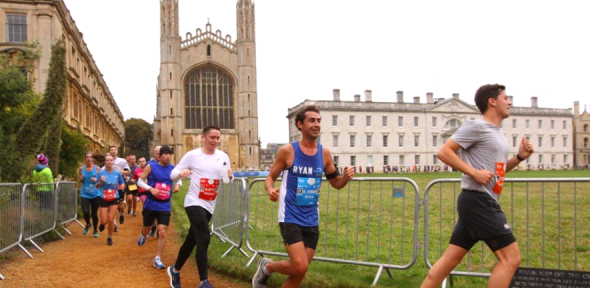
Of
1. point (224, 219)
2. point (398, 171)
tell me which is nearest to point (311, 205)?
point (224, 219)

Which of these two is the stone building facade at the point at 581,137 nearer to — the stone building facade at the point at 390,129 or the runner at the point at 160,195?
the stone building facade at the point at 390,129

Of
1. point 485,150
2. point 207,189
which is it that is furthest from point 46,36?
point 485,150

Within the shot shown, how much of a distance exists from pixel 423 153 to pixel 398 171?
529 centimetres

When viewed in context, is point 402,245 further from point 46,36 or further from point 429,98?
point 429,98

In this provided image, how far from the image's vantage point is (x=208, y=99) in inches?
2640

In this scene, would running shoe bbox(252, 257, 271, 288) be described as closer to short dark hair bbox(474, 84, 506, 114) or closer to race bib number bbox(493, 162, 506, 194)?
race bib number bbox(493, 162, 506, 194)

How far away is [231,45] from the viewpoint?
68000 mm

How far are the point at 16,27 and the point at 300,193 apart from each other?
2490 cm

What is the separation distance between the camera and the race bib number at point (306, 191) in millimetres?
4625

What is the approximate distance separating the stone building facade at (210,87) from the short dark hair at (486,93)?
2438 inches

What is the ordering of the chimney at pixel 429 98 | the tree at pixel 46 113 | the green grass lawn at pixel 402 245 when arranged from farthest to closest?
the chimney at pixel 429 98 < the tree at pixel 46 113 < the green grass lawn at pixel 402 245

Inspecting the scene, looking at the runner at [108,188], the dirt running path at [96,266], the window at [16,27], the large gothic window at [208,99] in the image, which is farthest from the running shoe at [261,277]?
the large gothic window at [208,99]

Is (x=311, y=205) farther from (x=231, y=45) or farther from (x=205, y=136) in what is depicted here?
(x=231, y=45)

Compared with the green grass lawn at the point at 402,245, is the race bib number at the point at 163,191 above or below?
above
